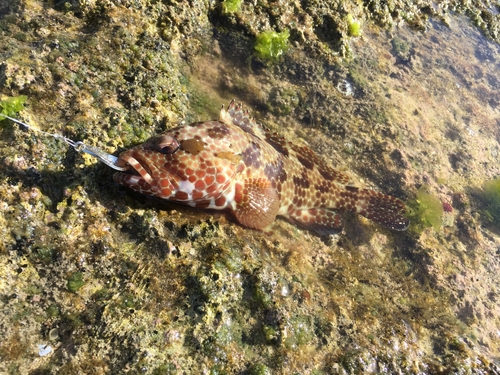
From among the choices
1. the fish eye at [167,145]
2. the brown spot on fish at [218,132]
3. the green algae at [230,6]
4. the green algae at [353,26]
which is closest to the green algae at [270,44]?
the green algae at [230,6]

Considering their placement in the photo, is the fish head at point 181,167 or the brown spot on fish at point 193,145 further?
the brown spot on fish at point 193,145

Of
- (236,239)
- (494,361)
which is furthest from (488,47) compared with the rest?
(236,239)

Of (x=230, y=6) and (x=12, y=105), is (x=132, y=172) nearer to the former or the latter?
(x=12, y=105)

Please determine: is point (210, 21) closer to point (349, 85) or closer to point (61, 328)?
point (349, 85)

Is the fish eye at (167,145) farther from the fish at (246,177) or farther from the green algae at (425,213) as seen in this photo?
the green algae at (425,213)

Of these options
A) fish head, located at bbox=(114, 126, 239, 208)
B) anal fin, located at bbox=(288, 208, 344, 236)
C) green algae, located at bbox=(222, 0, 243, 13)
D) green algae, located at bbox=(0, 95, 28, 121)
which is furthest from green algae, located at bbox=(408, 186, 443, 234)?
green algae, located at bbox=(0, 95, 28, 121)

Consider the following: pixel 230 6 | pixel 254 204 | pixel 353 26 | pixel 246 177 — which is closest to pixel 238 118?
pixel 246 177
